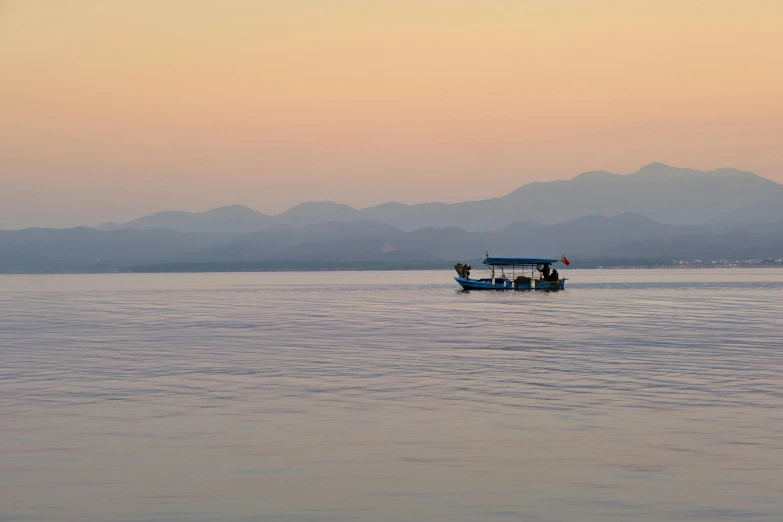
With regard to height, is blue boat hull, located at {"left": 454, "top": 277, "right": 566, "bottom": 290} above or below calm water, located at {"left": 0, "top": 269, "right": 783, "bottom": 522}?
above

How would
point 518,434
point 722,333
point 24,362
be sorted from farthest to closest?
point 722,333 < point 24,362 < point 518,434

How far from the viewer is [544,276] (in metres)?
159

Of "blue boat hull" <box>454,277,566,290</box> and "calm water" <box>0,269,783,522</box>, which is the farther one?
"blue boat hull" <box>454,277,566,290</box>

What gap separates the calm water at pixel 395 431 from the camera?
59.5ft

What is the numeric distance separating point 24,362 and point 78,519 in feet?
101

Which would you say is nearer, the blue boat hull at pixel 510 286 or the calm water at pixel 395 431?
the calm water at pixel 395 431

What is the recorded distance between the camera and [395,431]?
2548 centimetres

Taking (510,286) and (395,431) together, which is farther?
(510,286)

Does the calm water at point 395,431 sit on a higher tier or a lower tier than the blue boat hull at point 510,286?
lower

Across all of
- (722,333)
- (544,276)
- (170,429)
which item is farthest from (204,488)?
(544,276)

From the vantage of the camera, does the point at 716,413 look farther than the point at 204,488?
Yes

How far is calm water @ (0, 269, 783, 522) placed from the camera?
59.5 feet

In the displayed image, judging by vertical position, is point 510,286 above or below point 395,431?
above

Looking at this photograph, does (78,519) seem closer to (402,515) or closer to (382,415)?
(402,515)
